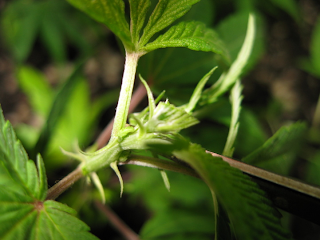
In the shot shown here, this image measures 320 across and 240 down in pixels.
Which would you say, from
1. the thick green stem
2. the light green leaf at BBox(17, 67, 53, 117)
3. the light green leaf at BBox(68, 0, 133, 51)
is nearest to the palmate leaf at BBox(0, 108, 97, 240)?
the thick green stem

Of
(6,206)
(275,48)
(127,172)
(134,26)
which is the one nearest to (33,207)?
(6,206)

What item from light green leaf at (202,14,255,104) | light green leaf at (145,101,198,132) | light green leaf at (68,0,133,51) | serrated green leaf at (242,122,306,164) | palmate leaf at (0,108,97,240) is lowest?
palmate leaf at (0,108,97,240)

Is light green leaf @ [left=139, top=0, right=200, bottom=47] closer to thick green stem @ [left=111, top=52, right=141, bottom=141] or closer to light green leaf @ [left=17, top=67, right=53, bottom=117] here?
thick green stem @ [left=111, top=52, right=141, bottom=141]

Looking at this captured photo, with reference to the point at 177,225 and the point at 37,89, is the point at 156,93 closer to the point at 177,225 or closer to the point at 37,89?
the point at 177,225

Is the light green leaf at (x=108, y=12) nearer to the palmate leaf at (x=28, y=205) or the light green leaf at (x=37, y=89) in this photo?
the palmate leaf at (x=28, y=205)

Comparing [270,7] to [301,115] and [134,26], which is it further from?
[134,26]

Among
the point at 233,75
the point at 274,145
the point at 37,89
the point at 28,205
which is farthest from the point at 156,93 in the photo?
the point at 37,89
